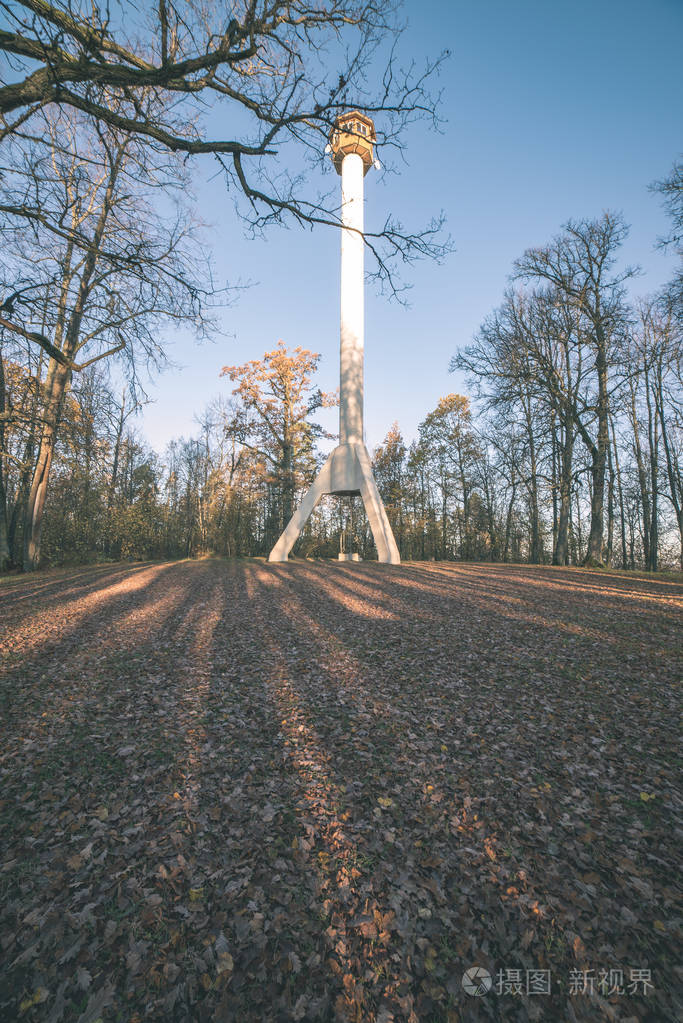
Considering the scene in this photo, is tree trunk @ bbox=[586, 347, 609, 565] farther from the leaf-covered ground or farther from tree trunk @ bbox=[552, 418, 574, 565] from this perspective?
the leaf-covered ground

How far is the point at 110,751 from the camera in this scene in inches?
138

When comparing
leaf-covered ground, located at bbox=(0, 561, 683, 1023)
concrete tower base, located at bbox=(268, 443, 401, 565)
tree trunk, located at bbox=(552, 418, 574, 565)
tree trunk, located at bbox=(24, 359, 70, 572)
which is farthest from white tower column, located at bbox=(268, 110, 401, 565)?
leaf-covered ground, located at bbox=(0, 561, 683, 1023)

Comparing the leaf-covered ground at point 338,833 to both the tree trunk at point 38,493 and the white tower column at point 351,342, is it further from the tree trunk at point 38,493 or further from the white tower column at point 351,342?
the white tower column at point 351,342

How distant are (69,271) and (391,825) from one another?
9.92 metres

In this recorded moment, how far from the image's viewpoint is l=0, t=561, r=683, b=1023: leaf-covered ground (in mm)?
1843

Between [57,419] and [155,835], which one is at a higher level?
[57,419]

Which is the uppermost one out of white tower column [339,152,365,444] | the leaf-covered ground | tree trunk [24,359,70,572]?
white tower column [339,152,365,444]

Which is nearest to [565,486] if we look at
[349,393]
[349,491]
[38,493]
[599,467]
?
[599,467]

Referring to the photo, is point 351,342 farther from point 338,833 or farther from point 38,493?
point 338,833

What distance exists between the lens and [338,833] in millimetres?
2680

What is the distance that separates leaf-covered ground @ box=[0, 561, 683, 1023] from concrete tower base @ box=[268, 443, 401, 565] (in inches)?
424

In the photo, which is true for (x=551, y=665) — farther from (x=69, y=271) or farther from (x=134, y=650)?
(x=69, y=271)

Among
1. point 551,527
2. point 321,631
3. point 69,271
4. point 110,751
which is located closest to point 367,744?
point 110,751

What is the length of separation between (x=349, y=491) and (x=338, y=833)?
15200mm
